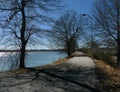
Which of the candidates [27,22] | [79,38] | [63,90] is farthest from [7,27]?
[79,38]

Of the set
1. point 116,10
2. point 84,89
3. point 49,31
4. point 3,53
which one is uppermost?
point 116,10

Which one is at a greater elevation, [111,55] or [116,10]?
[116,10]

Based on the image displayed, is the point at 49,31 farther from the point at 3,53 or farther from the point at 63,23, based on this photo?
the point at 63,23

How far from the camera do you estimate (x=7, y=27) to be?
20.2 metres

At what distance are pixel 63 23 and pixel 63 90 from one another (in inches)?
2058

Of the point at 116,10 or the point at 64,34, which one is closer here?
the point at 116,10

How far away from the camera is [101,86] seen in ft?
37.0

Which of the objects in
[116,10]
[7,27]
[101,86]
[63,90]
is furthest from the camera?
[116,10]

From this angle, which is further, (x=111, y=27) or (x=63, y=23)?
(x=63, y=23)

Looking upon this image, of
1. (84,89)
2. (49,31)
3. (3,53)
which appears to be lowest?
(84,89)

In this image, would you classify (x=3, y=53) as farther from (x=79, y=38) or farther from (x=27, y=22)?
A: (x=79, y=38)

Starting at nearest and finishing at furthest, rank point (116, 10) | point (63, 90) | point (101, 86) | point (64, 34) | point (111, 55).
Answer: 1. point (63, 90)
2. point (101, 86)
3. point (116, 10)
4. point (111, 55)
5. point (64, 34)

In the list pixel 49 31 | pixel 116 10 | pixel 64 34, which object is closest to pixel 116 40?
pixel 116 10

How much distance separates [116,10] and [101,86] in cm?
2347
